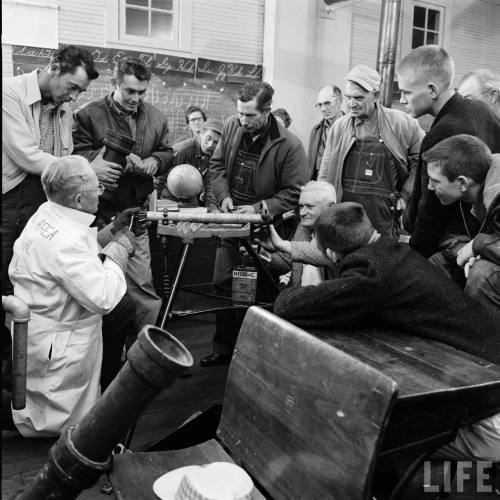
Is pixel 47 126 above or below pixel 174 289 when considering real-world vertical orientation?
above

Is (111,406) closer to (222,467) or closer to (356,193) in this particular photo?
(222,467)

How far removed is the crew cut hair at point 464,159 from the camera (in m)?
2.55

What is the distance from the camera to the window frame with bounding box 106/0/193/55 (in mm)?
6578

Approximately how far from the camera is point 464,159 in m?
2.55

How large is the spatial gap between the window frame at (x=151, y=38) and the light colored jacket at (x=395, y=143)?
11.8ft

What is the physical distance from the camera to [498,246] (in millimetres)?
2424

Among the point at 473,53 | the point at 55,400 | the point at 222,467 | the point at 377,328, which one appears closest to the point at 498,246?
the point at 377,328

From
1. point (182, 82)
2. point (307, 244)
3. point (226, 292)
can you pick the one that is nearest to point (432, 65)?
point (307, 244)

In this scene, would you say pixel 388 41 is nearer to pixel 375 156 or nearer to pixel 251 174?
pixel 375 156

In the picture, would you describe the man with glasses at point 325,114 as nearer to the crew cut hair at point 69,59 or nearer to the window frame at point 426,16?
the crew cut hair at point 69,59

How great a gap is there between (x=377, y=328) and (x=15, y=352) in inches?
54.1

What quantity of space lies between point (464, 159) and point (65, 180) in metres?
1.76

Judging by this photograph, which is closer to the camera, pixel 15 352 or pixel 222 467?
pixel 222 467

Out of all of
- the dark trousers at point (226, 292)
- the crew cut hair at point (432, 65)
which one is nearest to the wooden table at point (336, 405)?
the crew cut hair at point (432, 65)
